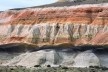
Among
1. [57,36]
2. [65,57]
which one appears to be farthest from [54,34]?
[65,57]

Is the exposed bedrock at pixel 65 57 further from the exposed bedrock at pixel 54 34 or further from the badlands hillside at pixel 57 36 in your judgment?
the exposed bedrock at pixel 54 34

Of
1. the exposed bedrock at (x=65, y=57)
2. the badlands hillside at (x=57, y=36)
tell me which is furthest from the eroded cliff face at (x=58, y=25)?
the exposed bedrock at (x=65, y=57)

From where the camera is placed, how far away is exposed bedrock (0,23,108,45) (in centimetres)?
7919

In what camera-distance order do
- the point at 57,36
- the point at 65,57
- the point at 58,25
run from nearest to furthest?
the point at 65,57 < the point at 57,36 < the point at 58,25

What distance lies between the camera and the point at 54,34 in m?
85.1

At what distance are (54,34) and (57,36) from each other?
4.47 feet

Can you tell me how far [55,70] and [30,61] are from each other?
510 inches

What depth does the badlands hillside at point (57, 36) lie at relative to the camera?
7550 cm

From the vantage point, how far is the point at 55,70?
64250mm

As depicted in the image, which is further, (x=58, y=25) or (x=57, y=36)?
(x=58, y=25)

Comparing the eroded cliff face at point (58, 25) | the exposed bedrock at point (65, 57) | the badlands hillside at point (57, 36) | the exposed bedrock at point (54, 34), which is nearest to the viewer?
the exposed bedrock at point (65, 57)

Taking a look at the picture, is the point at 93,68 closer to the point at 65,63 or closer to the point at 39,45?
the point at 65,63

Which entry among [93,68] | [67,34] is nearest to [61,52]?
[67,34]

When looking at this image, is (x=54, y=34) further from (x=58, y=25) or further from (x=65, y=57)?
(x=65, y=57)
